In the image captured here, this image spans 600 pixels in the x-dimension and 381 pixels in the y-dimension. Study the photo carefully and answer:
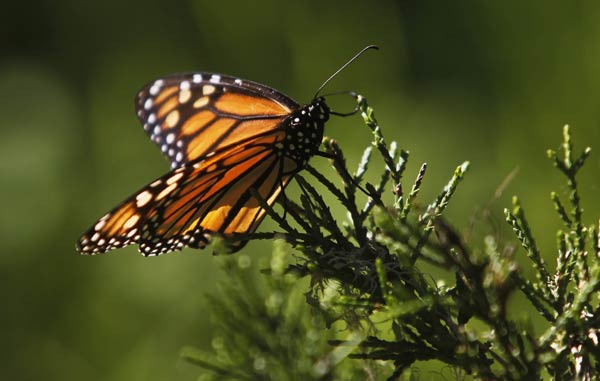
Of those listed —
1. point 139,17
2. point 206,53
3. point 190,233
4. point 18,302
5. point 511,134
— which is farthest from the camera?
point 139,17

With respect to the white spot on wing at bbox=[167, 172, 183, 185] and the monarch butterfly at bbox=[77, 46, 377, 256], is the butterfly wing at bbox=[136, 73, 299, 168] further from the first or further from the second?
the white spot on wing at bbox=[167, 172, 183, 185]

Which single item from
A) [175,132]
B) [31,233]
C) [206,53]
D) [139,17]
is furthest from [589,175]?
[139,17]

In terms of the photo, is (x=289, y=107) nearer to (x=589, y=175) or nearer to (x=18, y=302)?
(x=589, y=175)

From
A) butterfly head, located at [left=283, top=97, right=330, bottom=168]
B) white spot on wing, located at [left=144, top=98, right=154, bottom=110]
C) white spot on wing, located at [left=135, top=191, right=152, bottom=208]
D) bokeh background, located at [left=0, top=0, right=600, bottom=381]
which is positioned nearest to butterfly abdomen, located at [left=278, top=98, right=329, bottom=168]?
butterfly head, located at [left=283, top=97, right=330, bottom=168]

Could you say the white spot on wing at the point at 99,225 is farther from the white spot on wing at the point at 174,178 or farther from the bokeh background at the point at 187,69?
the bokeh background at the point at 187,69

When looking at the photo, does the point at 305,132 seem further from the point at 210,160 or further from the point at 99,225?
the point at 99,225

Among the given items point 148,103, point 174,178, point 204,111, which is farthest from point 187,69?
point 174,178

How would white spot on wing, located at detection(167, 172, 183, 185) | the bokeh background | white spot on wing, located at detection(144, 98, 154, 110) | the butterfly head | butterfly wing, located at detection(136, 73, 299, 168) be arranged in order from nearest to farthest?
white spot on wing, located at detection(167, 172, 183, 185) → the butterfly head → butterfly wing, located at detection(136, 73, 299, 168) → white spot on wing, located at detection(144, 98, 154, 110) → the bokeh background

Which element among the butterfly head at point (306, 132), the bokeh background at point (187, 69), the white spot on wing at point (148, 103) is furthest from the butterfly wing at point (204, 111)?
the bokeh background at point (187, 69)
